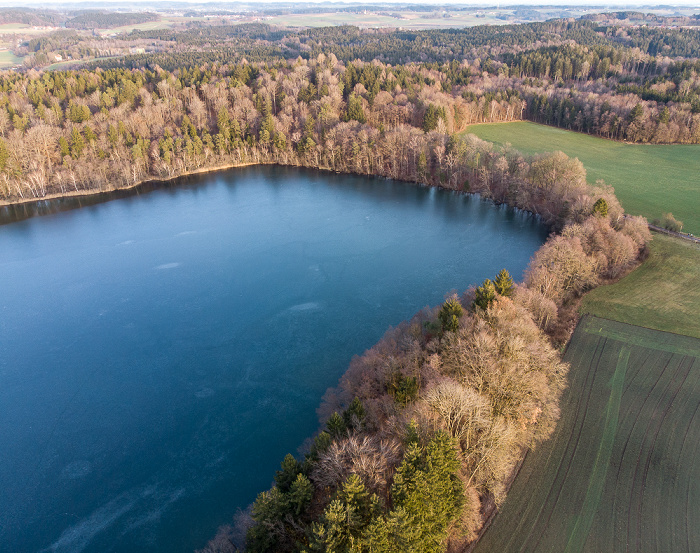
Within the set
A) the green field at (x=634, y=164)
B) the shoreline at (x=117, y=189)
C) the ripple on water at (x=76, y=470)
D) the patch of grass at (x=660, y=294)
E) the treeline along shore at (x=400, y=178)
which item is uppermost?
the treeline along shore at (x=400, y=178)

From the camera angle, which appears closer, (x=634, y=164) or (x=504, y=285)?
(x=504, y=285)

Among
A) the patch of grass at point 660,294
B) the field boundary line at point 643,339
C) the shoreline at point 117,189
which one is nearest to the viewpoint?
the field boundary line at point 643,339

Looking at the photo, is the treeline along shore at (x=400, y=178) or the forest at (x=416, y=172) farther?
the forest at (x=416, y=172)

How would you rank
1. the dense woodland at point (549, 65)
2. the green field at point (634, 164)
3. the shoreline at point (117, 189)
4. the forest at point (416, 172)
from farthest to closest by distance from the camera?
the dense woodland at point (549, 65), the shoreline at point (117, 189), the green field at point (634, 164), the forest at point (416, 172)

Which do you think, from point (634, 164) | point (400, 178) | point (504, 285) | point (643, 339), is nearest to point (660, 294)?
point (643, 339)

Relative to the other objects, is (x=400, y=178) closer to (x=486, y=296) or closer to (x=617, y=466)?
(x=486, y=296)

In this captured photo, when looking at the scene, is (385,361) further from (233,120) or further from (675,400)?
(233,120)

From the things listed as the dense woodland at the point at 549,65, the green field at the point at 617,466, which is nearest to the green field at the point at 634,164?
the dense woodland at the point at 549,65

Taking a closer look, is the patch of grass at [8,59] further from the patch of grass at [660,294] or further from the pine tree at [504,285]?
the patch of grass at [660,294]
